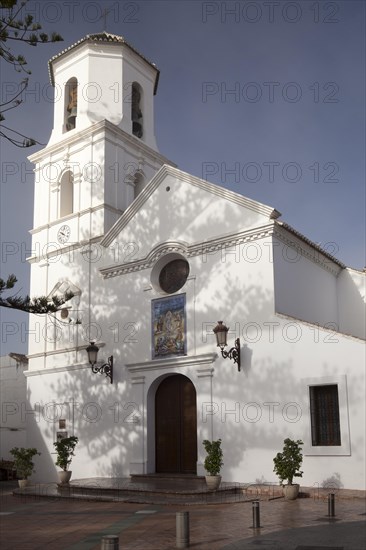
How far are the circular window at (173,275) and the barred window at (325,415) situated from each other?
18.7 feet

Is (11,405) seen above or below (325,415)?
above

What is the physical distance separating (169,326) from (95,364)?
3262mm

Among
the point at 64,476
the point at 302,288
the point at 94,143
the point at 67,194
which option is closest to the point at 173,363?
the point at 302,288

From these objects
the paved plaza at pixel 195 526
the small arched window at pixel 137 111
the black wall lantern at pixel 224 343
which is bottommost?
the paved plaza at pixel 195 526

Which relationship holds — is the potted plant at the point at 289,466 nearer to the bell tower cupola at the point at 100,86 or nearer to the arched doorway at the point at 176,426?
the arched doorway at the point at 176,426

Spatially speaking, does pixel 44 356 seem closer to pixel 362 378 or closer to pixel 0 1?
pixel 362 378

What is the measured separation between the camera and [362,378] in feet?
50.8

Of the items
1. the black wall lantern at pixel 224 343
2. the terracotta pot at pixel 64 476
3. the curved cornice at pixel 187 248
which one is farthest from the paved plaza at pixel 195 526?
the curved cornice at pixel 187 248

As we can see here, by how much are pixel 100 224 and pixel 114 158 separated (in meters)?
2.78

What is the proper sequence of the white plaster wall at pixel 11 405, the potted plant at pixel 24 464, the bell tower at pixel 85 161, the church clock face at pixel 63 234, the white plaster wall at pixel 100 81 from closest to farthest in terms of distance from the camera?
the potted plant at pixel 24 464 → the bell tower at pixel 85 161 → the church clock face at pixel 63 234 → the white plaster wall at pixel 100 81 → the white plaster wall at pixel 11 405

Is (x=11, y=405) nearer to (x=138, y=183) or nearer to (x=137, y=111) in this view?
(x=138, y=183)

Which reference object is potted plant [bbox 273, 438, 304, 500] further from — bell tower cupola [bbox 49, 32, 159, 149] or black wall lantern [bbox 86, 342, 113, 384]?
bell tower cupola [bbox 49, 32, 159, 149]

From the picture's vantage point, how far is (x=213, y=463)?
16094 mm

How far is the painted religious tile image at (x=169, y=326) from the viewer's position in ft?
63.1
